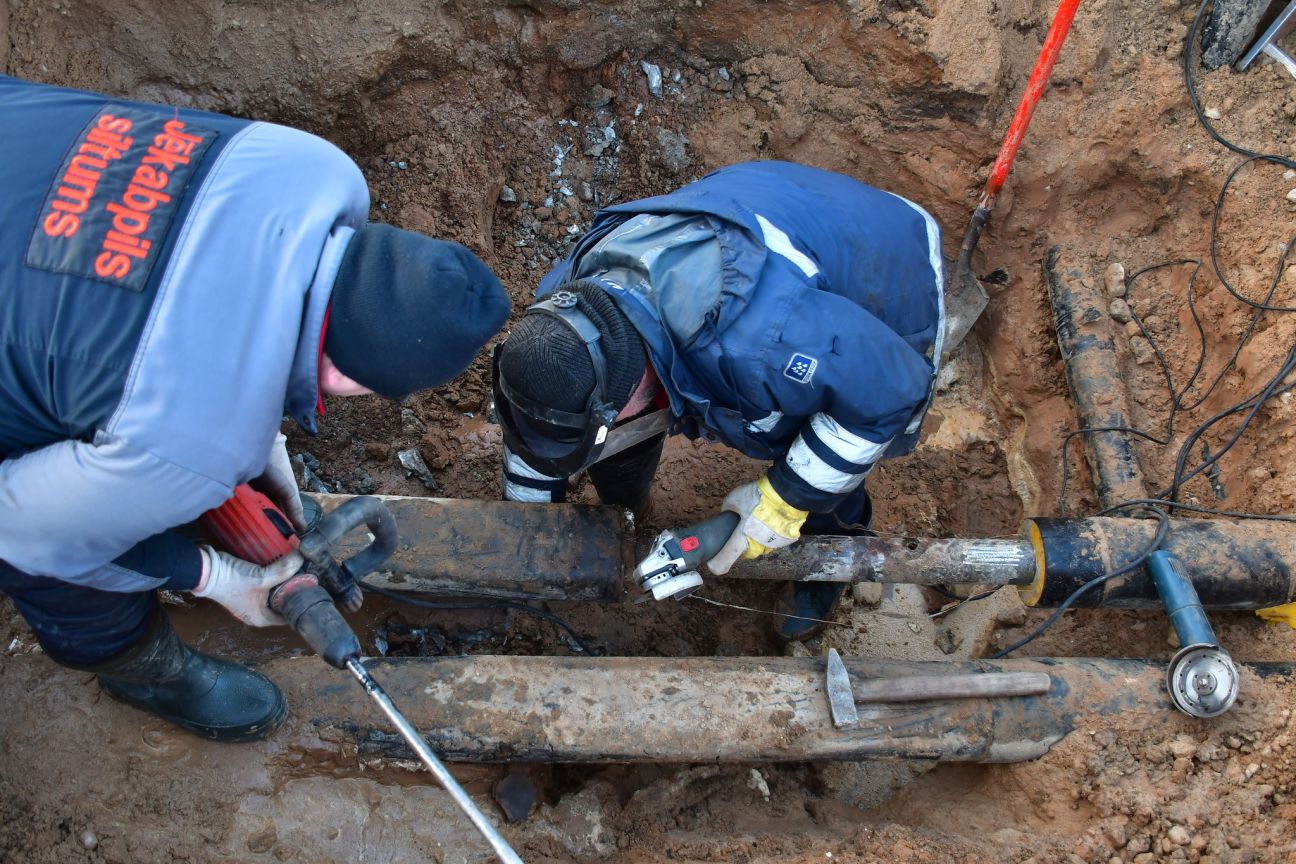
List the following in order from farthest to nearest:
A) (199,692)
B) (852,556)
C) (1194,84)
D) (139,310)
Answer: (1194,84) → (852,556) → (199,692) → (139,310)

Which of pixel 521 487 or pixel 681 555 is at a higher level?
pixel 681 555

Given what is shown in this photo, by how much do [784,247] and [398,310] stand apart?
1.06 m

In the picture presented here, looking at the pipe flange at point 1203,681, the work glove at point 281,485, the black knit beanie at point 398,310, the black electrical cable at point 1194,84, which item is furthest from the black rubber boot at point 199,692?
the black electrical cable at point 1194,84

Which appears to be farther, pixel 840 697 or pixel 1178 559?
pixel 1178 559

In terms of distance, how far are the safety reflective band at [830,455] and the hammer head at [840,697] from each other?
0.55 metres

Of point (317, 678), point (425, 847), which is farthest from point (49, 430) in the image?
point (425, 847)

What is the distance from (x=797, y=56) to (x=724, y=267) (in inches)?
90.5

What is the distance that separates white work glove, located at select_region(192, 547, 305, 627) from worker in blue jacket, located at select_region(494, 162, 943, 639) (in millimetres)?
684

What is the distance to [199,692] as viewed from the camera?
7.80ft

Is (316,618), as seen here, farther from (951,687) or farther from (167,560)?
(951,687)

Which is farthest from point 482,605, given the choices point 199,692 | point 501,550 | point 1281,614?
point 1281,614

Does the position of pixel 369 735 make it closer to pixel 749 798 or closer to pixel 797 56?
pixel 749 798

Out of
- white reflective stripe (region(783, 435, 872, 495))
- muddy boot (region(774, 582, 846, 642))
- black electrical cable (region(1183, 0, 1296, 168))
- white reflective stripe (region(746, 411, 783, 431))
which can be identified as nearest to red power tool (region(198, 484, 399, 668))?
white reflective stripe (region(746, 411, 783, 431))

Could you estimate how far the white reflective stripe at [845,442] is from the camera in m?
2.46
